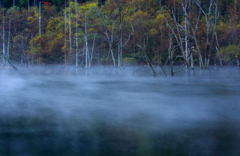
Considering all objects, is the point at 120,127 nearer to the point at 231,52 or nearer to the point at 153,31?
the point at 231,52

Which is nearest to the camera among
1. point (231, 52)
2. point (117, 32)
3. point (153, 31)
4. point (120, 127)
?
point (120, 127)

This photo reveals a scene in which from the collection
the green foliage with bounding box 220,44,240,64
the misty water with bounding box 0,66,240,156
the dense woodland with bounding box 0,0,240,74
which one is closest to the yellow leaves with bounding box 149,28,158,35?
the dense woodland with bounding box 0,0,240,74

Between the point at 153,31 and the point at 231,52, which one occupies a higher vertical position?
the point at 153,31

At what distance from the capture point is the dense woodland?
3581 centimetres

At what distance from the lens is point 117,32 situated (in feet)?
139

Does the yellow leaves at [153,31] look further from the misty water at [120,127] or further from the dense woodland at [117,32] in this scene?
the misty water at [120,127]

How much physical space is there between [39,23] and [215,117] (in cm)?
4588

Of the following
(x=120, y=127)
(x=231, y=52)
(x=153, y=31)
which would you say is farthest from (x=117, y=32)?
(x=120, y=127)

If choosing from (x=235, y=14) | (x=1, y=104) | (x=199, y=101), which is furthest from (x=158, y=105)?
(x=235, y=14)

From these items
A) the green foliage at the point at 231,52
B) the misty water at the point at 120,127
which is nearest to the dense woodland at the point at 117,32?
the green foliage at the point at 231,52

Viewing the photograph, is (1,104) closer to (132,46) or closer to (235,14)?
(235,14)

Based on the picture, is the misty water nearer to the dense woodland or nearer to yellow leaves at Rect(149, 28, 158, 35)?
the dense woodland

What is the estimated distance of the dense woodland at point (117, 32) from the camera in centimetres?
3581

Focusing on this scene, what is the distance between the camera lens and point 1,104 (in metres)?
8.13
